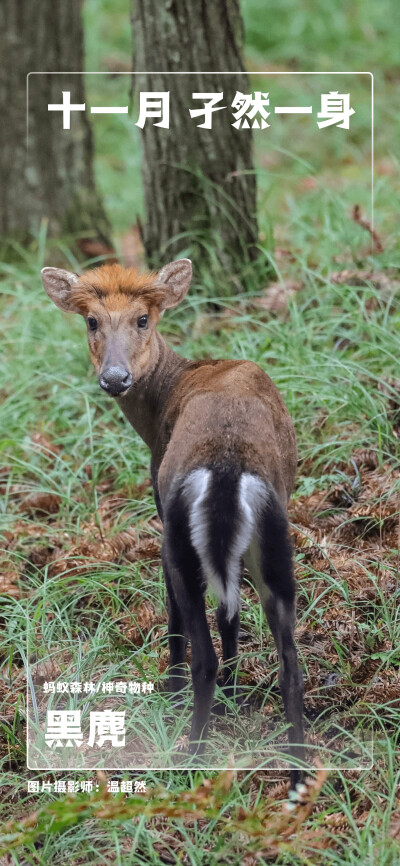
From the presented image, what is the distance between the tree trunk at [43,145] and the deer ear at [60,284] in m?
2.58

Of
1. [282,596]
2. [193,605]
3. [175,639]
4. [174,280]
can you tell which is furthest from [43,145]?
[282,596]

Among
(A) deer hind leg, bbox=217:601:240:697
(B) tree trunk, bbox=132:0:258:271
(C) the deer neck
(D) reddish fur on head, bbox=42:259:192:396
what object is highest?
(B) tree trunk, bbox=132:0:258:271

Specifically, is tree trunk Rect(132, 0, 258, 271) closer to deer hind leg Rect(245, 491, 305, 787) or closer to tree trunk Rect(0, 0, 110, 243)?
tree trunk Rect(0, 0, 110, 243)

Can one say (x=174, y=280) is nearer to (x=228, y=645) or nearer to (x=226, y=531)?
(x=226, y=531)

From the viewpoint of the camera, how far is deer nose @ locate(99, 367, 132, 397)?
374 cm

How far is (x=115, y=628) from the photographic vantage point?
409 centimetres

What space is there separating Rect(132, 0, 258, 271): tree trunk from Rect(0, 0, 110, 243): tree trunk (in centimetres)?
130

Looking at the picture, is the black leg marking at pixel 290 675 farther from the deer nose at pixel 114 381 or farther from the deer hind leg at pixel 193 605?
the deer nose at pixel 114 381

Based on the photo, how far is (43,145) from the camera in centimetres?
666

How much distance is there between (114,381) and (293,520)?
1.12 m

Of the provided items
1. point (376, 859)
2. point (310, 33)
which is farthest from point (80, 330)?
point (310, 33)

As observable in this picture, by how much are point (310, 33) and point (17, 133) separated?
4.68 metres

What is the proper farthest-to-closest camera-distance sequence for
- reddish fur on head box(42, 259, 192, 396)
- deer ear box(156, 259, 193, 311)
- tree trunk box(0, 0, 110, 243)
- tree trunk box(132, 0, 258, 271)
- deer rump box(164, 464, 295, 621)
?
tree trunk box(0, 0, 110, 243) → tree trunk box(132, 0, 258, 271) → deer ear box(156, 259, 193, 311) → reddish fur on head box(42, 259, 192, 396) → deer rump box(164, 464, 295, 621)

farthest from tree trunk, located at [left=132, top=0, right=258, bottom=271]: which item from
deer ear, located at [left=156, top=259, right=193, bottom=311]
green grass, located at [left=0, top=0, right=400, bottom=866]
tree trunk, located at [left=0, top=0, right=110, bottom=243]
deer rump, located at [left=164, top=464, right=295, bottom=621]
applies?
deer rump, located at [left=164, top=464, right=295, bottom=621]
